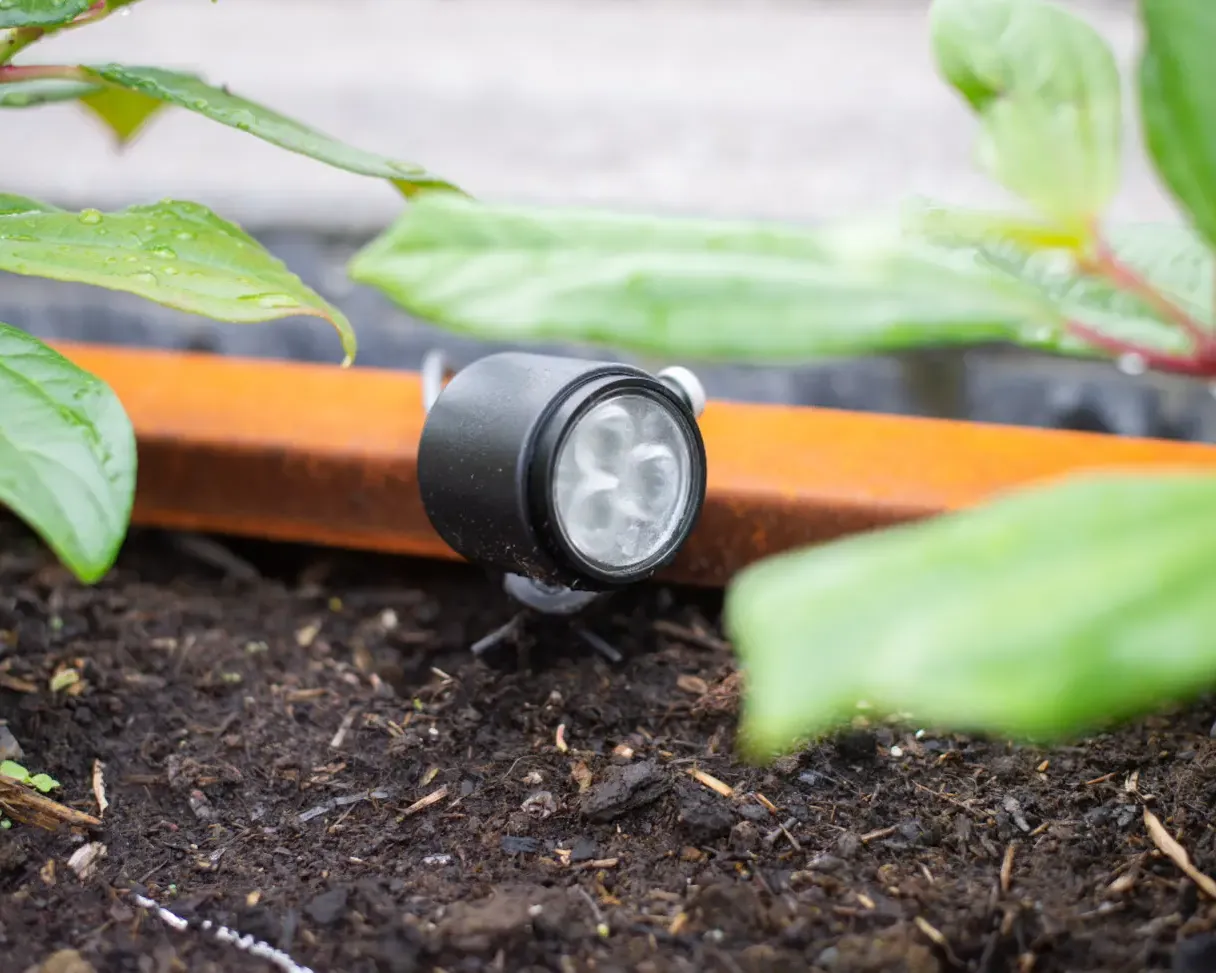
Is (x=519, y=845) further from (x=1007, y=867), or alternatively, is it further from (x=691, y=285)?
(x=691, y=285)

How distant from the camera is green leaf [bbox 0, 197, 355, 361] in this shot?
0.59 m

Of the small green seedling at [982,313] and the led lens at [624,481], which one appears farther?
the led lens at [624,481]

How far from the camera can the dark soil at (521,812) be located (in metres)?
0.59

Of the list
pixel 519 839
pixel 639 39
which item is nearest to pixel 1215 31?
pixel 519 839

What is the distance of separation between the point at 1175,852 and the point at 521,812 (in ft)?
1.22

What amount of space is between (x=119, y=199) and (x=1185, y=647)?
6.62 ft

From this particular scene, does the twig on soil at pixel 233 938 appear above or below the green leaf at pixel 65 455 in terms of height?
below

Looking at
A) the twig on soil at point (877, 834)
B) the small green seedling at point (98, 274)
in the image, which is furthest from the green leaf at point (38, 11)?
the twig on soil at point (877, 834)

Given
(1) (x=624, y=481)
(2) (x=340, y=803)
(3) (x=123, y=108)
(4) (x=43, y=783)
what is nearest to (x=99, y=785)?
(4) (x=43, y=783)

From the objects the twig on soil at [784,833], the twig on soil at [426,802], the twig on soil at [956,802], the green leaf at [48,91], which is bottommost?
the twig on soil at [426,802]

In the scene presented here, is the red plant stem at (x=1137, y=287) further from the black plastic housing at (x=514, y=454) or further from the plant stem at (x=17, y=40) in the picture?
the plant stem at (x=17, y=40)

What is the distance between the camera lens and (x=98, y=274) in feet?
1.92

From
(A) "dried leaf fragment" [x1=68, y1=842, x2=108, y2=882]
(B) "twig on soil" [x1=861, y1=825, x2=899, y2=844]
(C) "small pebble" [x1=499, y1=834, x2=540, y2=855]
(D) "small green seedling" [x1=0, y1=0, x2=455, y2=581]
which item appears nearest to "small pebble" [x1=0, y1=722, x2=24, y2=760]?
(A) "dried leaf fragment" [x1=68, y1=842, x2=108, y2=882]

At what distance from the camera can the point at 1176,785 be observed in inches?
27.6
